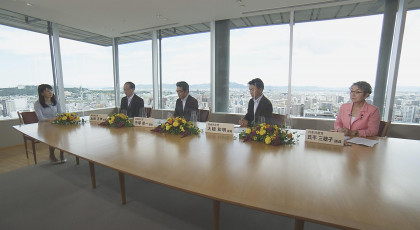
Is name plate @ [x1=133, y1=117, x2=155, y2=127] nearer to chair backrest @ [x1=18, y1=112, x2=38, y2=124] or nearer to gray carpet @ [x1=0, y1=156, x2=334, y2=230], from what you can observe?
gray carpet @ [x1=0, y1=156, x2=334, y2=230]

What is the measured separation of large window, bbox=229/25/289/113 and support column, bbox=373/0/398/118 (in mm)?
1556

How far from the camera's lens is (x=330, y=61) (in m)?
3.72

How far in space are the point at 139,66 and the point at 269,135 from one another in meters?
5.10

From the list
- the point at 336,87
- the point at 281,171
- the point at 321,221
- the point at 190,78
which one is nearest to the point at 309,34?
the point at 336,87

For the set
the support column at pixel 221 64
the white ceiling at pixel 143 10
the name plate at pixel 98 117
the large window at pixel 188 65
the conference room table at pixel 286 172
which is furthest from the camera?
the large window at pixel 188 65

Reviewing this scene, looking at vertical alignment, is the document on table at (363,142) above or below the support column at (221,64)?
below

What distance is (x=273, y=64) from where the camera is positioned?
414 centimetres

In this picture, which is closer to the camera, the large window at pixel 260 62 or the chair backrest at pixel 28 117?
the chair backrest at pixel 28 117

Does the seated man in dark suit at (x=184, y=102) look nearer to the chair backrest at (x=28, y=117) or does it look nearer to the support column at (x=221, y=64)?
the support column at (x=221, y=64)

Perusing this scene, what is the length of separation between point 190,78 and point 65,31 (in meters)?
3.36

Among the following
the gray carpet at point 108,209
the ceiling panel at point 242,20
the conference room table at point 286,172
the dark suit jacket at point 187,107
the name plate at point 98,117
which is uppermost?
the ceiling panel at point 242,20

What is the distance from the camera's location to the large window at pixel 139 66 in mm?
5555

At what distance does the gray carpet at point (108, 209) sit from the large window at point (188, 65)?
2.94 m

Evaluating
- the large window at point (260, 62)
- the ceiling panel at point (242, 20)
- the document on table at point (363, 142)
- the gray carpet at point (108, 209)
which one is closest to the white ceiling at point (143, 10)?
the ceiling panel at point (242, 20)
